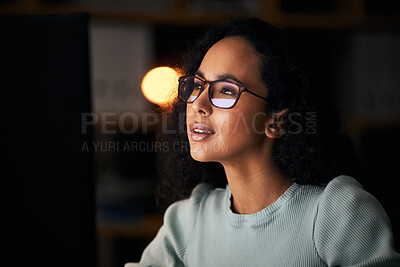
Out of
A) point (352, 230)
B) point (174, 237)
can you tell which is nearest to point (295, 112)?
point (352, 230)

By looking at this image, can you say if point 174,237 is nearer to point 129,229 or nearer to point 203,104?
point 203,104

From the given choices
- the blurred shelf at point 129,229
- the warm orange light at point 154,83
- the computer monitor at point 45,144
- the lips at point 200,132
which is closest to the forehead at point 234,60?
the lips at point 200,132

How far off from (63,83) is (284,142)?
1.52 feet

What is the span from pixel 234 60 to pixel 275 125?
0.54ft

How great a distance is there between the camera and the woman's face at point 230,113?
0.84 m

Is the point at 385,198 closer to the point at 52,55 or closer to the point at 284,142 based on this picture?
the point at 284,142

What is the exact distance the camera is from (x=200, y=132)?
857mm

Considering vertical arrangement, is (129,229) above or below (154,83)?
below

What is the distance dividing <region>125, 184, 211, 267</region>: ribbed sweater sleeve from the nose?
0.26 meters

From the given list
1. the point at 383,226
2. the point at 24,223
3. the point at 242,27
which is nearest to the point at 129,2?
the point at 242,27

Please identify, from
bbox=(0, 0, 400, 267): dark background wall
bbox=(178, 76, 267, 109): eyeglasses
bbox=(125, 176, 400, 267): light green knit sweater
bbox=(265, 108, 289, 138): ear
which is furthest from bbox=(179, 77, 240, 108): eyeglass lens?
bbox=(0, 0, 400, 267): dark background wall

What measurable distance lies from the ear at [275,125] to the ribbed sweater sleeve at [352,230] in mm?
156

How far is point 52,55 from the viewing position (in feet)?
2.29

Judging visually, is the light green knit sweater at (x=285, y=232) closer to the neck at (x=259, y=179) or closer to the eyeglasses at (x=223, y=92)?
the neck at (x=259, y=179)
